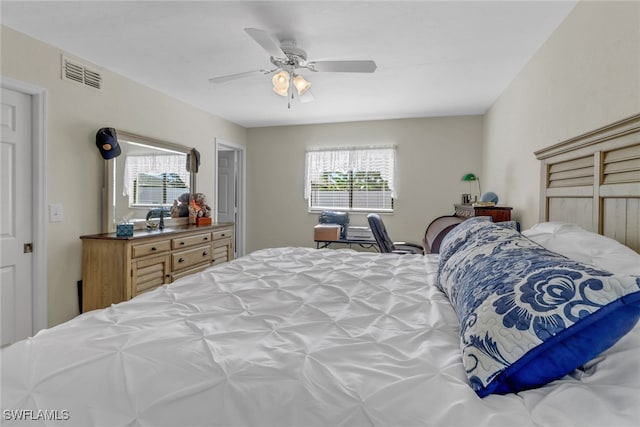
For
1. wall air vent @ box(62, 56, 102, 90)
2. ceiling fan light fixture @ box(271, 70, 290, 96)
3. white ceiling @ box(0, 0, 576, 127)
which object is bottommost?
ceiling fan light fixture @ box(271, 70, 290, 96)

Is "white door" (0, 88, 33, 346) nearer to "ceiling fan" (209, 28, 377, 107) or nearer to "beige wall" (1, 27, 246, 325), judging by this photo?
"beige wall" (1, 27, 246, 325)

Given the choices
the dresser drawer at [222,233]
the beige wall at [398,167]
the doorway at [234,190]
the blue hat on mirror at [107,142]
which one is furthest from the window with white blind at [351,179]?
the blue hat on mirror at [107,142]

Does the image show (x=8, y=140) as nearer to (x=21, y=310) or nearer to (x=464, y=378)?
(x=21, y=310)

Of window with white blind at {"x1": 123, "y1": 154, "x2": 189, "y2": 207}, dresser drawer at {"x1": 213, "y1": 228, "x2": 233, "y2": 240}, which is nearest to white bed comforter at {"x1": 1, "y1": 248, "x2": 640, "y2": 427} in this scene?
window with white blind at {"x1": 123, "y1": 154, "x2": 189, "y2": 207}

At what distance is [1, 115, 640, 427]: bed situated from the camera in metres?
0.69

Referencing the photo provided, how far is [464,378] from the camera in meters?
0.78

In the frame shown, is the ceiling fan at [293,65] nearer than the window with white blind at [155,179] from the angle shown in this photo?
Yes

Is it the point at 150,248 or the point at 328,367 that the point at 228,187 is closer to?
the point at 150,248

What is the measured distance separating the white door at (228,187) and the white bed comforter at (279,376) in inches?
170

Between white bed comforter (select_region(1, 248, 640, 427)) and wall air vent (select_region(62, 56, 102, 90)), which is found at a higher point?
wall air vent (select_region(62, 56, 102, 90))

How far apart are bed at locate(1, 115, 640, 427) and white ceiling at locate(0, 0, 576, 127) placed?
1750 mm

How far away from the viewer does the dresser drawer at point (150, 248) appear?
2832 mm

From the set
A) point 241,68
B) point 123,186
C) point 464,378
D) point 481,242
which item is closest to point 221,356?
point 464,378

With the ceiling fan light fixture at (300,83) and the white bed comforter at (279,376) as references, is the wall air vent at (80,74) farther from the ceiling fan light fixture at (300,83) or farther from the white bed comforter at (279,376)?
the white bed comforter at (279,376)
